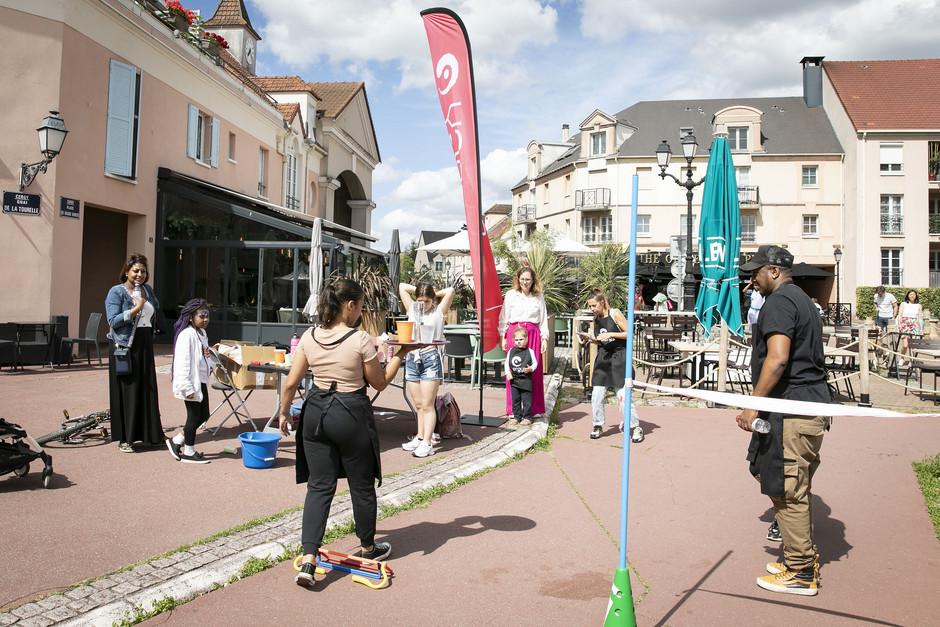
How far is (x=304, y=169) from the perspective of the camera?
24.2 m

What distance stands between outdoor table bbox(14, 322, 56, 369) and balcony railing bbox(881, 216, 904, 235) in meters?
39.0

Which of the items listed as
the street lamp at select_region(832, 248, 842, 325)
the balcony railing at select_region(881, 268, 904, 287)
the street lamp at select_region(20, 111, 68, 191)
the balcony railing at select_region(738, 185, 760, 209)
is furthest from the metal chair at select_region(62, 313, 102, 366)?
the balcony railing at select_region(881, 268, 904, 287)

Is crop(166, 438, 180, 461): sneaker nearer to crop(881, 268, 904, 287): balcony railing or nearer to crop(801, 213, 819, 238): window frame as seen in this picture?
crop(881, 268, 904, 287): balcony railing

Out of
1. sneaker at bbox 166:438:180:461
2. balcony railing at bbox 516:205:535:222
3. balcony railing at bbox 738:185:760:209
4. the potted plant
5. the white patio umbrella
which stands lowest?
sneaker at bbox 166:438:180:461

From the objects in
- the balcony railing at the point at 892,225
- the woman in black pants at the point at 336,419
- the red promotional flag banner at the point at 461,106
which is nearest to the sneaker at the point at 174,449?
the woman in black pants at the point at 336,419

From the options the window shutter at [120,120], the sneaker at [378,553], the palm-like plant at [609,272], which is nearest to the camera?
the sneaker at [378,553]

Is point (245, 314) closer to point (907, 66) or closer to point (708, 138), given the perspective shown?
point (708, 138)

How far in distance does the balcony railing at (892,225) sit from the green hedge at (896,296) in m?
3.30

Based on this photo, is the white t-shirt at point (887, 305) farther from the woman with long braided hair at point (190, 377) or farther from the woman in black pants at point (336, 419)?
the woman in black pants at point (336, 419)

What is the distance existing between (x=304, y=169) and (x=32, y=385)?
15.9 meters

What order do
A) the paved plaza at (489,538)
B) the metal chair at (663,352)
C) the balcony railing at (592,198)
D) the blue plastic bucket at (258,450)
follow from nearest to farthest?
the paved plaza at (489,538) < the blue plastic bucket at (258,450) < the metal chair at (663,352) < the balcony railing at (592,198)

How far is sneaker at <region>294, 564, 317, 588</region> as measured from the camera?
3.45 m

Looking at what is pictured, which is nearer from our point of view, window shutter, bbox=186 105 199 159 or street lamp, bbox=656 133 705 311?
street lamp, bbox=656 133 705 311

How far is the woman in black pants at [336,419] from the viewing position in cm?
362
